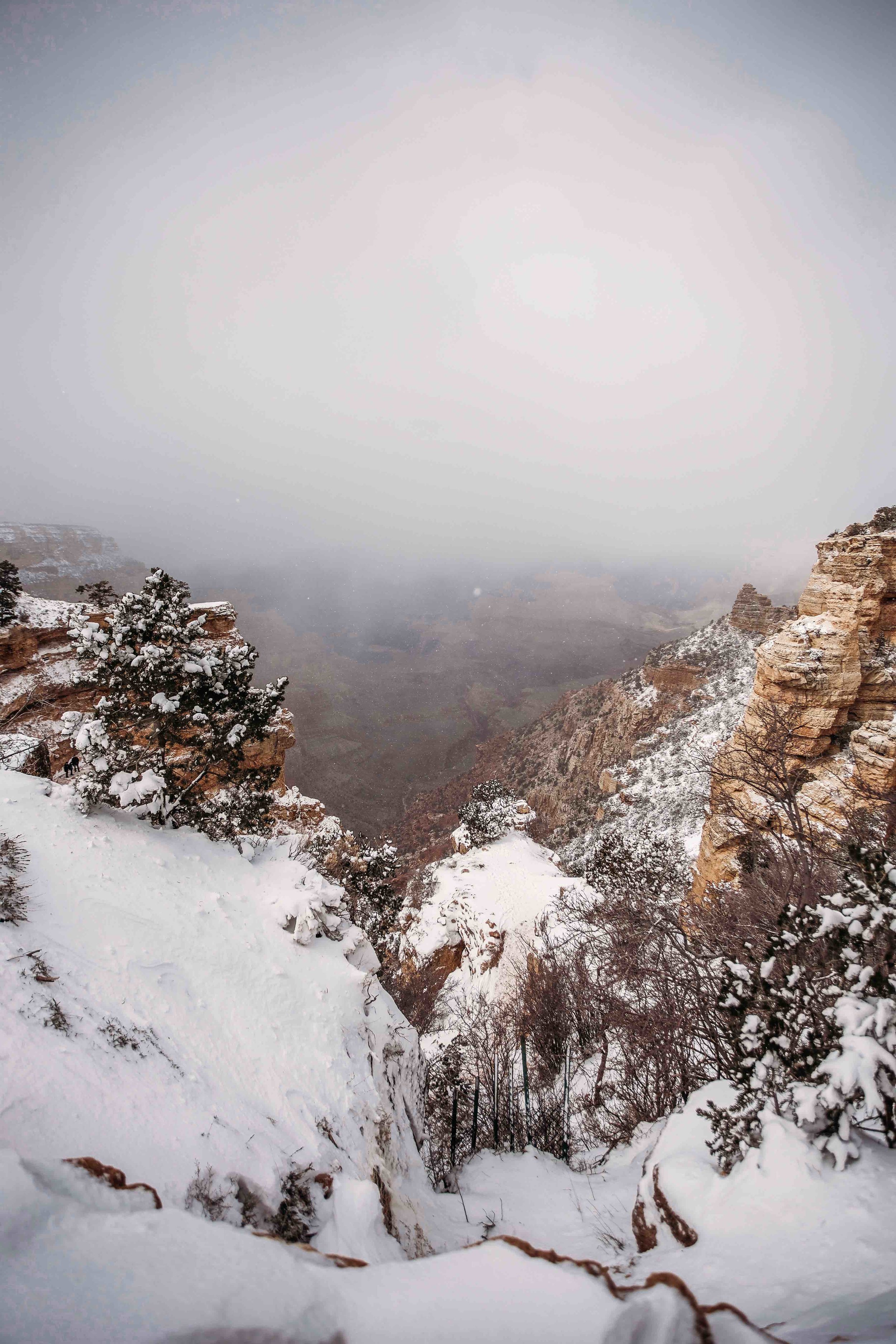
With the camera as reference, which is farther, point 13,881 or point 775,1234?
point 13,881

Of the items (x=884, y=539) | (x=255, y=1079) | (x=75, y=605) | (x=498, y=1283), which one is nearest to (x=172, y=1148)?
(x=255, y=1079)

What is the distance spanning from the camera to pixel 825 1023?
3.94 metres

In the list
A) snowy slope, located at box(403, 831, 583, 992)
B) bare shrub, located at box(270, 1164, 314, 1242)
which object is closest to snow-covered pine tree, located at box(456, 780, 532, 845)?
snowy slope, located at box(403, 831, 583, 992)

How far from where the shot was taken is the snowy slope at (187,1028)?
3.66 m

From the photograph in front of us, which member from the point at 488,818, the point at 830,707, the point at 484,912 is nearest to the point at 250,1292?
the point at 830,707

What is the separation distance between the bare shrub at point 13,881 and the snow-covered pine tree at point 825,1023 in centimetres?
764

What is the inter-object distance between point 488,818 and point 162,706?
24576 mm

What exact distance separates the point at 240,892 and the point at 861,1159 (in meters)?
8.30

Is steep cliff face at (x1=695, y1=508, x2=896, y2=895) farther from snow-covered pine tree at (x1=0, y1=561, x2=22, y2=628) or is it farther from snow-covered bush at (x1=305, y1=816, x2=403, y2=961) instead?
snow-covered pine tree at (x1=0, y1=561, x2=22, y2=628)

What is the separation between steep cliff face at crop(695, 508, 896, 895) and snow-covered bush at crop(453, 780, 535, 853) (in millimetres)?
14474

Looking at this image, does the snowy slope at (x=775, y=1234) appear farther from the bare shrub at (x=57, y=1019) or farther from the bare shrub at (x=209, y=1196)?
the bare shrub at (x=57, y=1019)

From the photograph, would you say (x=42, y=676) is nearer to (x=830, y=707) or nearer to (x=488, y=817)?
(x=488, y=817)

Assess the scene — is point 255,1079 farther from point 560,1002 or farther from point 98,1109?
point 560,1002

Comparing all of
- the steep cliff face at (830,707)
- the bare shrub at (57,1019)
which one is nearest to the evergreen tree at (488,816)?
the steep cliff face at (830,707)
